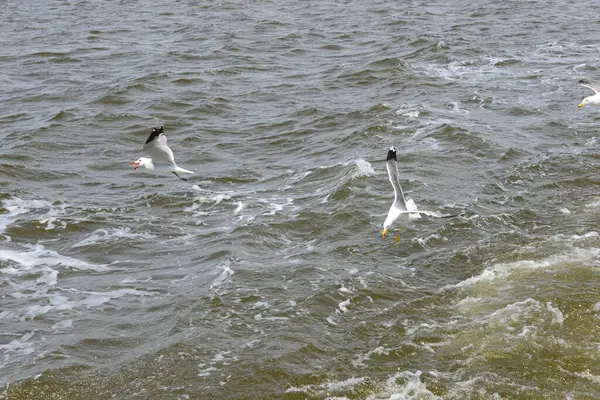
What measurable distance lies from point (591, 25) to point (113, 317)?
81.1ft

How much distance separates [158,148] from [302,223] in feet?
9.82

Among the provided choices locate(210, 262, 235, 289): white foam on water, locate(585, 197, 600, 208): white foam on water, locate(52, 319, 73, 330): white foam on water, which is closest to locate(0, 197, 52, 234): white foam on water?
locate(52, 319, 73, 330): white foam on water

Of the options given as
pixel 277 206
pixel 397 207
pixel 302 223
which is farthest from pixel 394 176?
pixel 277 206

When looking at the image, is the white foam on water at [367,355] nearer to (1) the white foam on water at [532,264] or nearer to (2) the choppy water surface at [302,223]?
(2) the choppy water surface at [302,223]

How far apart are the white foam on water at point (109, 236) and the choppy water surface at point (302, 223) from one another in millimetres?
55

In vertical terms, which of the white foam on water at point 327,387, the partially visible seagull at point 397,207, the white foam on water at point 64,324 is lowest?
the white foam on water at point 64,324

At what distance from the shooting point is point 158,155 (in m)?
15.9

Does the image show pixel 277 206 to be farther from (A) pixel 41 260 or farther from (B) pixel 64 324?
(B) pixel 64 324

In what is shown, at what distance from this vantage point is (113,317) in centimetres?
1351

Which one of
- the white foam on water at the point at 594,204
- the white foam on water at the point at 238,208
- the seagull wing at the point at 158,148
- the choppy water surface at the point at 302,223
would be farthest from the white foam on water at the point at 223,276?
the white foam on water at the point at 594,204

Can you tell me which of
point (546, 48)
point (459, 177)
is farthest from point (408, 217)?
point (546, 48)

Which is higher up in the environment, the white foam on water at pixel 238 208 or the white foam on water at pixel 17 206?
the white foam on water at pixel 17 206

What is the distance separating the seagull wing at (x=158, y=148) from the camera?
599 inches

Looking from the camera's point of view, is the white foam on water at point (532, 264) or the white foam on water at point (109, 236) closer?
the white foam on water at point (532, 264)
